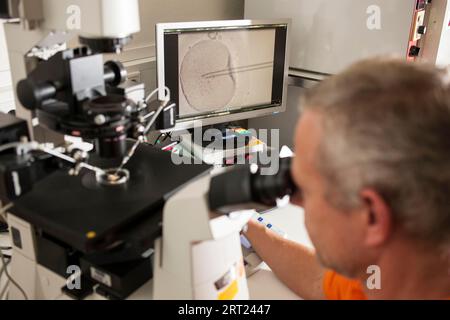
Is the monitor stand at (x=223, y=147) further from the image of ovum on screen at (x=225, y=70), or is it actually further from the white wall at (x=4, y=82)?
the white wall at (x=4, y=82)

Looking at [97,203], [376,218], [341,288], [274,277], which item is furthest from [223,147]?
[376,218]

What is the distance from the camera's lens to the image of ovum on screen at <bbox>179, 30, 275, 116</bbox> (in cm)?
164

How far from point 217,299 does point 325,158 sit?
0.37m

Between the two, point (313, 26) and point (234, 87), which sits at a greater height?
point (313, 26)

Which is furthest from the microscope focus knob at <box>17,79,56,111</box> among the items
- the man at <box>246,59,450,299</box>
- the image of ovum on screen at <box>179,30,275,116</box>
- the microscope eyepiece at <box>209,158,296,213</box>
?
the image of ovum on screen at <box>179,30,275,116</box>

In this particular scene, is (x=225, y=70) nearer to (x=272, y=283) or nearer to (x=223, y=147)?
(x=223, y=147)

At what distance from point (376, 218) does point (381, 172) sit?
0.26ft

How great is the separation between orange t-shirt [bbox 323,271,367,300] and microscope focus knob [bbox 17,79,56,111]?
76 cm

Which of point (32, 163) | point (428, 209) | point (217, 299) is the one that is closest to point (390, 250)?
point (428, 209)

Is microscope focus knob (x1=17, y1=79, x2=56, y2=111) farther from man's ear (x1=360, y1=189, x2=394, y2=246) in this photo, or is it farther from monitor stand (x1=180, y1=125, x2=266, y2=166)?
monitor stand (x1=180, y1=125, x2=266, y2=166)

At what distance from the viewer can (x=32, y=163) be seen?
0.93 metres

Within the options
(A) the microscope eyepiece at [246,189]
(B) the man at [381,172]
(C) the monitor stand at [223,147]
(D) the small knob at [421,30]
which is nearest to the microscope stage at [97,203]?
(A) the microscope eyepiece at [246,189]

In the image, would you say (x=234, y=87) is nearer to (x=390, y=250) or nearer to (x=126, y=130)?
(x=126, y=130)

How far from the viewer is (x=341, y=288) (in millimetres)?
1109
